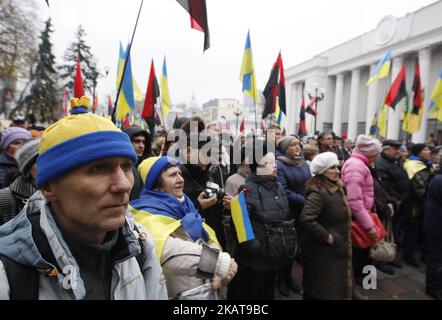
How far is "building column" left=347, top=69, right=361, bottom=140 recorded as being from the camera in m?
34.3

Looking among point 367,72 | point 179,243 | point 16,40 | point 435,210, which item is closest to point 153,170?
point 179,243

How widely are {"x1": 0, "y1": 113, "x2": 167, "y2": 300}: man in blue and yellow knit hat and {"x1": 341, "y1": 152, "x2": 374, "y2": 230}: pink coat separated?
299 centimetres

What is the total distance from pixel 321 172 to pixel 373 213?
113cm

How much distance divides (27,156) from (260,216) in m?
1.98

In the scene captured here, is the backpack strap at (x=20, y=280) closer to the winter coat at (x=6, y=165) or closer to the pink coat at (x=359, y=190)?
the winter coat at (x=6, y=165)

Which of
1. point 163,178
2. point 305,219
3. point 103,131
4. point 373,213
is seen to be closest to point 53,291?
point 103,131

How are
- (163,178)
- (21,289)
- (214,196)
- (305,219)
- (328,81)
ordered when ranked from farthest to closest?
(328,81), (305,219), (214,196), (163,178), (21,289)

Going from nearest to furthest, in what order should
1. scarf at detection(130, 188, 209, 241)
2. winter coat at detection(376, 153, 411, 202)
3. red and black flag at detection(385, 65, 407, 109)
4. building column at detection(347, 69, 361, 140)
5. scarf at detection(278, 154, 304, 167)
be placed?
scarf at detection(130, 188, 209, 241), scarf at detection(278, 154, 304, 167), winter coat at detection(376, 153, 411, 202), red and black flag at detection(385, 65, 407, 109), building column at detection(347, 69, 361, 140)

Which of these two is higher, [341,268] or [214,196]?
[214,196]

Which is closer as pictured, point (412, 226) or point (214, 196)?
point (214, 196)

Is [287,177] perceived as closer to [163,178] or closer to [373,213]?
[373,213]

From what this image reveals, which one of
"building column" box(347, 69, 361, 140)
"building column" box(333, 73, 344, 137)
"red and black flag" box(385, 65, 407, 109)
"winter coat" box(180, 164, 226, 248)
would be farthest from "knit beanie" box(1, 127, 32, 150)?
"building column" box(333, 73, 344, 137)

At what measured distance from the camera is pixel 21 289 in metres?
0.89

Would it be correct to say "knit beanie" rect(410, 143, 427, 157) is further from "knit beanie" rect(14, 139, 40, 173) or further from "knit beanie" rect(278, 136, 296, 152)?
"knit beanie" rect(14, 139, 40, 173)
